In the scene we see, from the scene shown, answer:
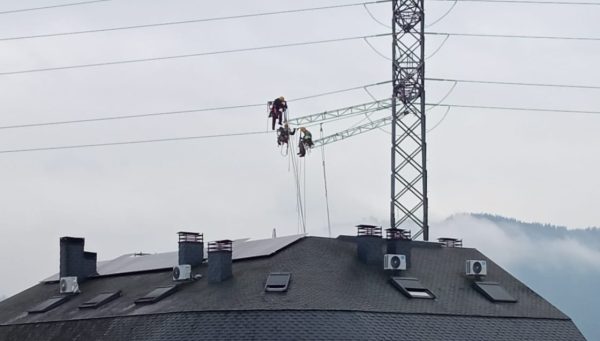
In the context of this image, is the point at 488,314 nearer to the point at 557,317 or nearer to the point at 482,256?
the point at 557,317

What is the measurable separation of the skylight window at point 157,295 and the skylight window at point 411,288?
17169 mm

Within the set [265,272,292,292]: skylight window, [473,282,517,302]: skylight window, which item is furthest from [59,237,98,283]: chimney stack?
[473,282,517,302]: skylight window

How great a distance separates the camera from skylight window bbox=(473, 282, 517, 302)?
94938 mm

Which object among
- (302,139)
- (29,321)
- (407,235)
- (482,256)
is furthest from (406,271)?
(29,321)

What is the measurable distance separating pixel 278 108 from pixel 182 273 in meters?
17.1

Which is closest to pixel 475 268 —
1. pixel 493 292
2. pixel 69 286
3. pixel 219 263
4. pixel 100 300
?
pixel 493 292

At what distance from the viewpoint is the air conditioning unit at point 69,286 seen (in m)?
108

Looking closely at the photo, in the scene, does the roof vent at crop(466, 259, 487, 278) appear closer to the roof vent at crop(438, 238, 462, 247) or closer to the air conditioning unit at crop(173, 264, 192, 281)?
the roof vent at crop(438, 238, 462, 247)

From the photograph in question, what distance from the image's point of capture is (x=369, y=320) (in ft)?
281

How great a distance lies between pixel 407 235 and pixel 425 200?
4.79 m

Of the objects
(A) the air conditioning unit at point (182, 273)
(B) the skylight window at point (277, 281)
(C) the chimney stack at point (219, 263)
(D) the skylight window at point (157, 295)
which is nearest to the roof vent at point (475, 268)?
(B) the skylight window at point (277, 281)

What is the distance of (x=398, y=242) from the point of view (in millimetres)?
97625

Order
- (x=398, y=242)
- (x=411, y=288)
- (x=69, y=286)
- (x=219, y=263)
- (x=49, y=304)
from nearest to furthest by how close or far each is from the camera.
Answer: (x=411, y=288), (x=219, y=263), (x=398, y=242), (x=49, y=304), (x=69, y=286)

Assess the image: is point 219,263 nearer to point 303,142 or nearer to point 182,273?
point 182,273
